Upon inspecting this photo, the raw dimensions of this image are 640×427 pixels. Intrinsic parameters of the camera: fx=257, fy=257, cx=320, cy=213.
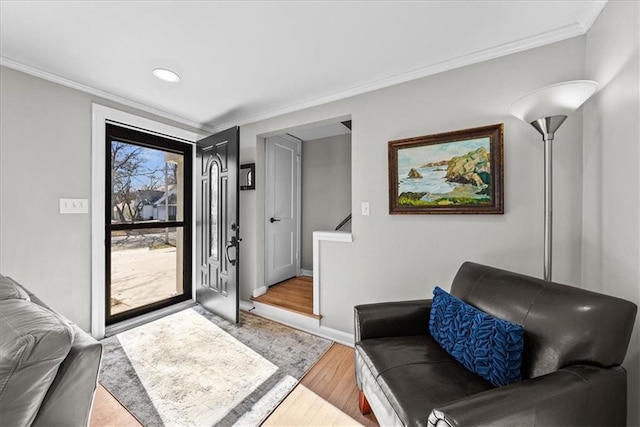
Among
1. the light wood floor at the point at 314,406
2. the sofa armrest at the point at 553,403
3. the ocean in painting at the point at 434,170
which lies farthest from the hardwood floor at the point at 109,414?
the ocean in painting at the point at 434,170

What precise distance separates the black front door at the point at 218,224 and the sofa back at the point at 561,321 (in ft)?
7.15

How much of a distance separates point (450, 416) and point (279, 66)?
2.16 meters

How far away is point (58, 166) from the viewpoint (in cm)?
205

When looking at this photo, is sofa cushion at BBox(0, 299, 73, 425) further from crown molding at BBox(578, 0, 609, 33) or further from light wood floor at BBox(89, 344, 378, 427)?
crown molding at BBox(578, 0, 609, 33)

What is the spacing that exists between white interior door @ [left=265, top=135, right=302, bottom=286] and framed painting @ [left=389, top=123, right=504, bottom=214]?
1769 mm

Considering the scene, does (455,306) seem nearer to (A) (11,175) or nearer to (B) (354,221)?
(B) (354,221)

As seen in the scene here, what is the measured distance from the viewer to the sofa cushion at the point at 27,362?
0.74 metres

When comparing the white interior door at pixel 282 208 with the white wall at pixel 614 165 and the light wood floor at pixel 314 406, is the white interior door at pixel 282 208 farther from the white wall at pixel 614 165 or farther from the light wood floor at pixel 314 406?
the white wall at pixel 614 165

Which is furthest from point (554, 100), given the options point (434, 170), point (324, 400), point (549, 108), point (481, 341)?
point (324, 400)

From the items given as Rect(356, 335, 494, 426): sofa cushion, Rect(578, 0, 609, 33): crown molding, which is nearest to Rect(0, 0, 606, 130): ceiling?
Rect(578, 0, 609, 33): crown molding

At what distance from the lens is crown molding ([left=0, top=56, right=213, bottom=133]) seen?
5.98ft

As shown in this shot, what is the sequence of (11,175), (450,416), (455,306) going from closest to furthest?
(450,416) → (455,306) → (11,175)

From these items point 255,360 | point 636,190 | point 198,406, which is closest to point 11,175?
point 198,406

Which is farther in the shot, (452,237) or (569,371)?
(452,237)
